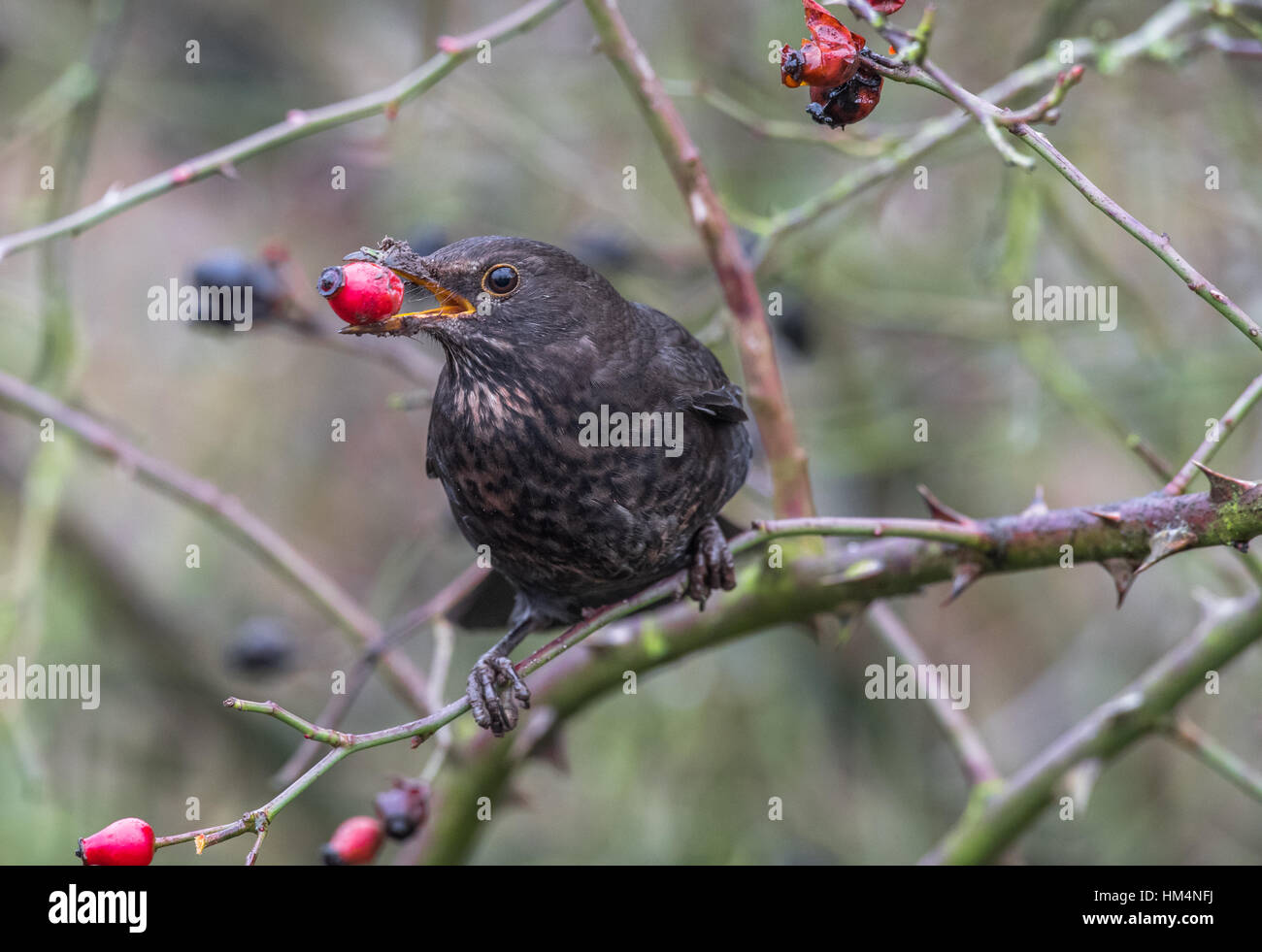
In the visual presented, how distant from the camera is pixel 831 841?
5332 mm

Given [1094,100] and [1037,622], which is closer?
[1094,100]

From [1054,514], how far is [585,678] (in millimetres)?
1296

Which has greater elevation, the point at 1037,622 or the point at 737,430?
the point at 737,430

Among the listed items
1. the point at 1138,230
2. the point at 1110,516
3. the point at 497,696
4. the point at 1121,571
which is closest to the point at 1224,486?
the point at 1110,516

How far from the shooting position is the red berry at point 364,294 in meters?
2.38

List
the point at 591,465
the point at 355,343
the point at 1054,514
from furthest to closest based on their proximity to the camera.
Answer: the point at 355,343 < the point at 591,465 < the point at 1054,514

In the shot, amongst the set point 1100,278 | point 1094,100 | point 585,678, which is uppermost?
point 1094,100

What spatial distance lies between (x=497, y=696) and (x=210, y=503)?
1.00 m

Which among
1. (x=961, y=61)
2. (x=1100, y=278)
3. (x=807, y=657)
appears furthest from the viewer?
(x=807, y=657)

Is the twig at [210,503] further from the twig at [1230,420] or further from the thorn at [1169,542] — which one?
the twig at [1230,420]

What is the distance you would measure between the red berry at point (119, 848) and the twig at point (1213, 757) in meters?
2.32

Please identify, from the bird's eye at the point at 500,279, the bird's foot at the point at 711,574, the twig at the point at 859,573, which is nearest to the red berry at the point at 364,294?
the bird's eye at the point at 500,279
